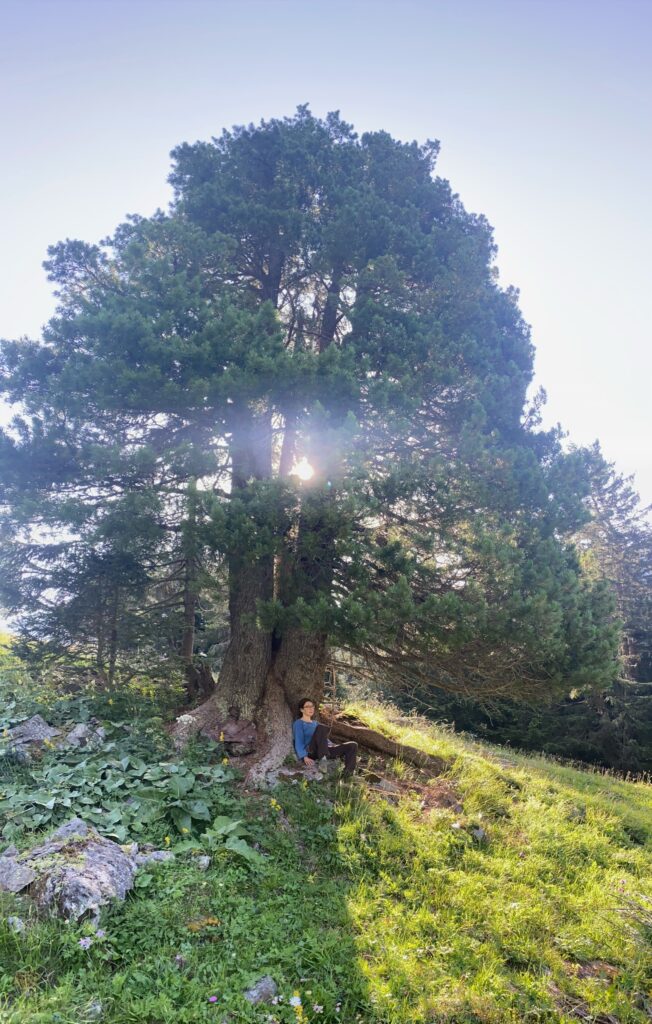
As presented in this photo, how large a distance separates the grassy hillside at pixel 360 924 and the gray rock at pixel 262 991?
0.14 feet

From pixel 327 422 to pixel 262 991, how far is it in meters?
5.37

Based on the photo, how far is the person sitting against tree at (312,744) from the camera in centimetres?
718

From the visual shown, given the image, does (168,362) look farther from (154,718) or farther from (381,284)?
(154,718)

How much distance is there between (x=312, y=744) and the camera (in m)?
7.25

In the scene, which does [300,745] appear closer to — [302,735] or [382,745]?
[302,735]

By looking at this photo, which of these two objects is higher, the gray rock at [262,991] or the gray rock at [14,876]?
the gray rock at [14,876]

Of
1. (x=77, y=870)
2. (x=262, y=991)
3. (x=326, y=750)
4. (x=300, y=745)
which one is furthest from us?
(x=326, y=750)

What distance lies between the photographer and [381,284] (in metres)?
8.50

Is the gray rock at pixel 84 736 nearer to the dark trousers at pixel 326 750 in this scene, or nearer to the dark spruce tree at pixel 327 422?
the dark spruce tree at pixel 327 422

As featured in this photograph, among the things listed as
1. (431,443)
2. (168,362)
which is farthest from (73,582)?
(431,443)

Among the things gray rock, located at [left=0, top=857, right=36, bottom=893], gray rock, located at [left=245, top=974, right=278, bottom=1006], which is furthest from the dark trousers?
gray rock, located at [left=0, top=857, right=36, bottom=893]

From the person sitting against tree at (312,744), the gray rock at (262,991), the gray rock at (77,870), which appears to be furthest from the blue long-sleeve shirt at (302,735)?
the gray rock at (262,991)

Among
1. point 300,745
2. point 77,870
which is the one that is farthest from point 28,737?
point 300,745

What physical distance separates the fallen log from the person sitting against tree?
1.13 meters
